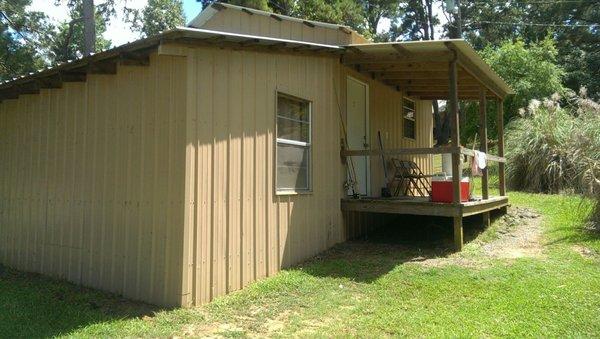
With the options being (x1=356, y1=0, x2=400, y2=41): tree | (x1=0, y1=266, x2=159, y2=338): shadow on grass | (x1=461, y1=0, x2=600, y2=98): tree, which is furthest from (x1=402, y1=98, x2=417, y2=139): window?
(x1=356, y1=0, x2=400, y2=41): tree

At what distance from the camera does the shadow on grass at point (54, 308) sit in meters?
4.79

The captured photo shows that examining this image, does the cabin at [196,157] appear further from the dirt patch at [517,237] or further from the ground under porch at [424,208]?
the dirt patch at [517,237]

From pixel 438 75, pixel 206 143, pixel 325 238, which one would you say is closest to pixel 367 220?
pixel 325 238

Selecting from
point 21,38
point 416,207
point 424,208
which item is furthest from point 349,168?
point 21,38

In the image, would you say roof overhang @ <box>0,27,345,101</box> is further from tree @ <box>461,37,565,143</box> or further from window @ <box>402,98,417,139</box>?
tree @ <box>461,37,565,143</box>

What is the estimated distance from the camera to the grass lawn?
186 inches

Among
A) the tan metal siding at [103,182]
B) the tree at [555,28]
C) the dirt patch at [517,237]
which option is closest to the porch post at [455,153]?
the dirt patch at [517,237]

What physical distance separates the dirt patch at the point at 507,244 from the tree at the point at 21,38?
16649 mm

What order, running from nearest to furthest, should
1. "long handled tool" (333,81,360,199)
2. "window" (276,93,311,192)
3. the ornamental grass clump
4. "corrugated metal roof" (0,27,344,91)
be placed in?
1. "corrugated metal roof" (0,27,344,91)
2. "window" (276,93,311,192)
3. "long handled tool" (333,81,360,199)
4. the ornamental grass clump

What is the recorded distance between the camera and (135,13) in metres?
19.4

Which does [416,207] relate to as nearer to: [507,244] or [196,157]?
[507,244]

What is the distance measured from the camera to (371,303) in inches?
215

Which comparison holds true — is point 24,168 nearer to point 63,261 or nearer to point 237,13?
point 63,261

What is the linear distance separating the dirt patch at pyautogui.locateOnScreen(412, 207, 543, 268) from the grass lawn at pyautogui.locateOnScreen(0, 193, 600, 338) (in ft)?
0.20
